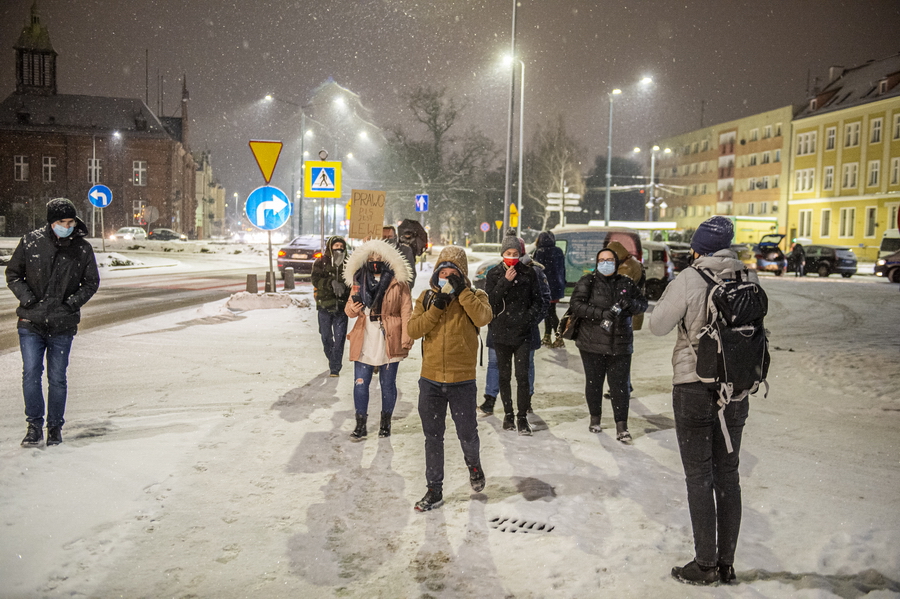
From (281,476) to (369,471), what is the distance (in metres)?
0.65

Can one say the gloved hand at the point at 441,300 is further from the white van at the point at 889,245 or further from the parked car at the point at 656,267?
the white van at the point at 889,245

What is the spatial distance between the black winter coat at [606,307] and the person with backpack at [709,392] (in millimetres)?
2487

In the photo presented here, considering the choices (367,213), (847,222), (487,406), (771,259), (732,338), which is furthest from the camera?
(847,222)

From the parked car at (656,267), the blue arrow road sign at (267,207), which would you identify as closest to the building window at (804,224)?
the parked car at (656,267)

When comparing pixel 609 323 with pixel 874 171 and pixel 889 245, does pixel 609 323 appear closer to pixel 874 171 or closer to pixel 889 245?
pixel 889 245

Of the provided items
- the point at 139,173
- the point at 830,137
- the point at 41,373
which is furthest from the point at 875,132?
the point at 139,173

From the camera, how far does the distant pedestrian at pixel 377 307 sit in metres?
6.02

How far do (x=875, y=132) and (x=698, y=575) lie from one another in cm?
5899

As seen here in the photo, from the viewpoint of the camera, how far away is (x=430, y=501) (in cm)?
475

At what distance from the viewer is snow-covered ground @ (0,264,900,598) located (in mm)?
3754

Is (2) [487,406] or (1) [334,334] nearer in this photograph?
(2) [487,406]

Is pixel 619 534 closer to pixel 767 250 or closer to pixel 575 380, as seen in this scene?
pixel 575 380

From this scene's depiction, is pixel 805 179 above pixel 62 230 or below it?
above

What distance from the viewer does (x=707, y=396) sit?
372 cm
